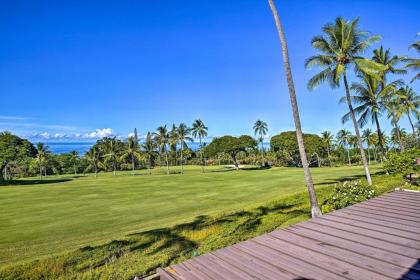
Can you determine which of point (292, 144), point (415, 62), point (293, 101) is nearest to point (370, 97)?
point (415, 62)

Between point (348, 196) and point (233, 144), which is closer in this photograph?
point (348, 196)

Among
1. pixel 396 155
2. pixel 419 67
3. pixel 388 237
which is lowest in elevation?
pixel 388 237

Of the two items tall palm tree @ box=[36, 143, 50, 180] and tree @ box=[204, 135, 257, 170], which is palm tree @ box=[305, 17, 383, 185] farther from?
tall palm tree @ box=[36, 143, 50, 180]

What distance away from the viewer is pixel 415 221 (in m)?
6.91

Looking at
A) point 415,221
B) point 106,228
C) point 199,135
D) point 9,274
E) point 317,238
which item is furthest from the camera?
point 199,135

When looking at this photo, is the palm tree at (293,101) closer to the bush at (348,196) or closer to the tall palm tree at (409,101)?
the bush at (348,196)

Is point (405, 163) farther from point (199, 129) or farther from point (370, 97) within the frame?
point (199, 129)

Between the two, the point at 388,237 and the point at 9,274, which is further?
the point at 9,274

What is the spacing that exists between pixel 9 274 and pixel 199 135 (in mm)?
62739

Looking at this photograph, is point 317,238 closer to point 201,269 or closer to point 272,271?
point 272,271

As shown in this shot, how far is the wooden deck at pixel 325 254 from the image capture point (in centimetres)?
452

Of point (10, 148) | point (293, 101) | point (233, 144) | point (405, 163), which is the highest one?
point (10, 148)

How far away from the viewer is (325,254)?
17.1 feet

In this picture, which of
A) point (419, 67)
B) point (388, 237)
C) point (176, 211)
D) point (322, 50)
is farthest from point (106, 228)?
point (419, 67)
